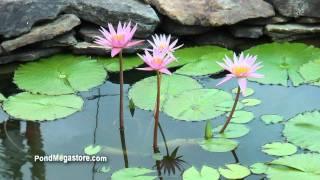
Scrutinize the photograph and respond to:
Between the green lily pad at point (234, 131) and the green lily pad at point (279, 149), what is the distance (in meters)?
0.15

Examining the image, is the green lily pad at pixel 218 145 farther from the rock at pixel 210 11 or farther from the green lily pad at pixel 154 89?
the rock at pixel 210 11

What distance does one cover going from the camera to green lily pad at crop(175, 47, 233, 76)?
10.9ft

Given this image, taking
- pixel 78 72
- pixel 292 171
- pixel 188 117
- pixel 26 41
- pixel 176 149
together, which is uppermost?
pixel 26 41

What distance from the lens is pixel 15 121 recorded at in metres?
2.90

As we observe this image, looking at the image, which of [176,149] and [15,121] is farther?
[15,121]

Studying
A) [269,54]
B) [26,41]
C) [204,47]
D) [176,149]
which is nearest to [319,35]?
[269,54]

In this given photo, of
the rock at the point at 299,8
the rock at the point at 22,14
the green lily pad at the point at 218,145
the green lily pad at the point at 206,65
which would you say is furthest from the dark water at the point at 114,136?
the rock at the point at 299,8

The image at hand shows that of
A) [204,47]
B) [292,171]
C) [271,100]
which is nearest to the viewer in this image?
[292,171]

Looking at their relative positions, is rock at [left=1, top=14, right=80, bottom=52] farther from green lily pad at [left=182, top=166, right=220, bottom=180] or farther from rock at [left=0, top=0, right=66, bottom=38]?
green lily pad at [left=182, top=166, right=220, bottom=180]

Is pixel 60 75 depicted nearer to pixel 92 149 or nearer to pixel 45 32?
pixel 45 32

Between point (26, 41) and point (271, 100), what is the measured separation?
4.97 feet

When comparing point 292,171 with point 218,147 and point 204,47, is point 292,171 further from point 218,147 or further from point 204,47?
point 204,47

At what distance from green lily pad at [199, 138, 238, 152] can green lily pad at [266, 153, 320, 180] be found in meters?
0.22

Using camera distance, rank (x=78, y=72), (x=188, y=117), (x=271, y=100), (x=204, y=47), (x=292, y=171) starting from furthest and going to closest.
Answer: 1. (x=204, y=47)
2. (x=78, y=72)
3. (x=271, y=100)
4. (x=188, y=117)
5. (x=292, y=171)
